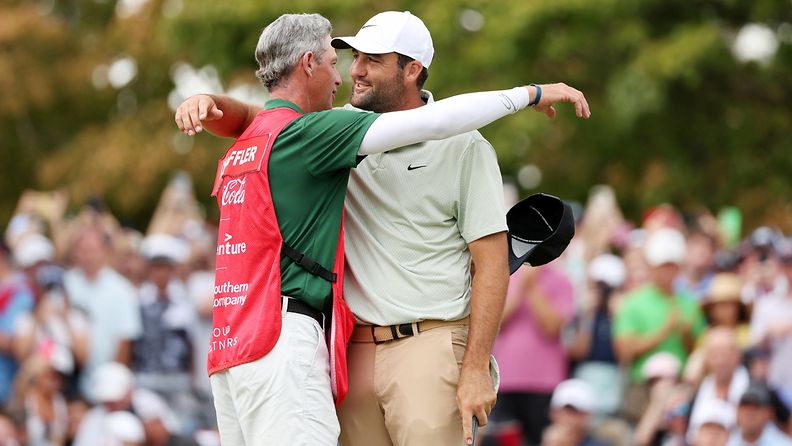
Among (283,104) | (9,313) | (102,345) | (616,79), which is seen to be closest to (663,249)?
(102,345)

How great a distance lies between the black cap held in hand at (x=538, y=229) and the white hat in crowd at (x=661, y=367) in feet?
15.3

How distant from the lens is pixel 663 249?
10.9 meters

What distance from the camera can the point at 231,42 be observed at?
68.1 ft

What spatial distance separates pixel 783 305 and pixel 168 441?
4519 millimetres

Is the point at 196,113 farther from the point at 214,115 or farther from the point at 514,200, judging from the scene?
the point at 514,200

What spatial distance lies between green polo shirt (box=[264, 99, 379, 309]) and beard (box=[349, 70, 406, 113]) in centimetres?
35

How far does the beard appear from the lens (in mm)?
5895

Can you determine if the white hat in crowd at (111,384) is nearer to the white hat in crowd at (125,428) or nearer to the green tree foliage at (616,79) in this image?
the white hat in crowd at (125,428)

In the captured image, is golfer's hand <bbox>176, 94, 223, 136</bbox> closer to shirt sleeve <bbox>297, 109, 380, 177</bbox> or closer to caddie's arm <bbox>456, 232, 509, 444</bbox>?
shirt sleeve <bbox>297, 109, 380, 177</bbox>

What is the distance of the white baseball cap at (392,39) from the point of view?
229 inches

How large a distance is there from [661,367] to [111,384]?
399 cm

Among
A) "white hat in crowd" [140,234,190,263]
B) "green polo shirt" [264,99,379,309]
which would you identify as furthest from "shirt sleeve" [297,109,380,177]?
"white hat in crowd" [140,234,190,263]

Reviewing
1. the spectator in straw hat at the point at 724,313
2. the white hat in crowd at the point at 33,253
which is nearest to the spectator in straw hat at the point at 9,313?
the white hat in crowd at the point at 33,253

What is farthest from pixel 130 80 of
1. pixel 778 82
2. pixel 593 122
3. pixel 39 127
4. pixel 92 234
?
pixel 92 234
